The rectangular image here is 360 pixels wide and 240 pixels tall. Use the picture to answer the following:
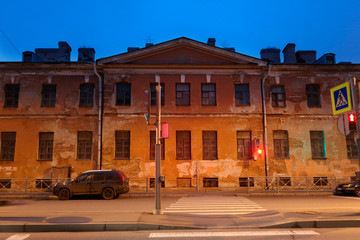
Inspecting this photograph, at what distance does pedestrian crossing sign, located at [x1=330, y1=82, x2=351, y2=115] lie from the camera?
995 centimetres

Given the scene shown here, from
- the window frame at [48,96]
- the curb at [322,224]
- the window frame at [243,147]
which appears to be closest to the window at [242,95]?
the window frame at [243,147]

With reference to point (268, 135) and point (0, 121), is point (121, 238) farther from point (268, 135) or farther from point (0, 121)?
point (0, 121)

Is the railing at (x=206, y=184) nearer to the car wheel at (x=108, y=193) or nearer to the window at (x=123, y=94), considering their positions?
the car wheel at (x=108, y=193)

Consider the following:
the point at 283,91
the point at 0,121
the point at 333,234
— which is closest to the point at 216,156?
the point at 283,91

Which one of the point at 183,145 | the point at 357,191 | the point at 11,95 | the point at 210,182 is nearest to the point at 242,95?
the point at 183,145

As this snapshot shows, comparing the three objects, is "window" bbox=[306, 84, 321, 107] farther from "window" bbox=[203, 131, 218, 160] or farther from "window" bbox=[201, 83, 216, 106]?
"window" bbox=[203, 131, 218, 160]

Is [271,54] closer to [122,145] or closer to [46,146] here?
[122,145]

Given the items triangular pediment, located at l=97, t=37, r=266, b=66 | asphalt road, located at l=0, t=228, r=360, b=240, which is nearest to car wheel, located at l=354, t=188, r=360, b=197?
asphalt road, located at l=0, t=228, r=360, b=240

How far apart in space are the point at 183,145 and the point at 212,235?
14.5 m

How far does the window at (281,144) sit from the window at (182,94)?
7458 millimetres

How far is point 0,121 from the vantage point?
22.0 m

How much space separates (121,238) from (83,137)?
628 inches

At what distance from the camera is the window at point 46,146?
2173 cm

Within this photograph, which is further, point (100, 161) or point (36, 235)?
point (100, 161)
